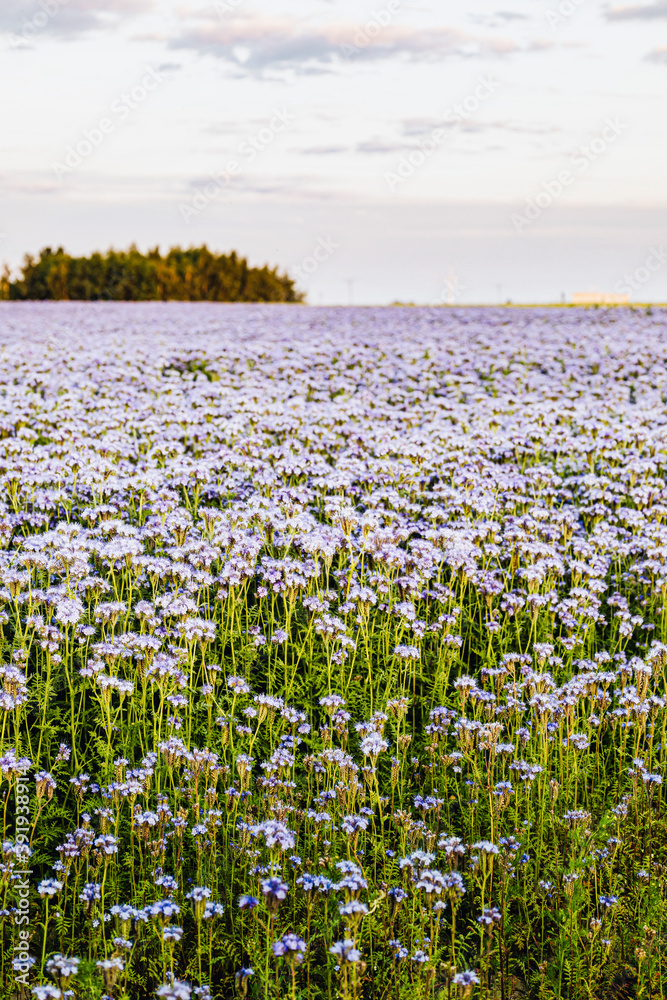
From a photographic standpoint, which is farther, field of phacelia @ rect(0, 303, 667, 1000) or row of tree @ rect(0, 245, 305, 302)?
row of tree @ rect(0, 245, 305, 302)

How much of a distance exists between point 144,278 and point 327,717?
54.0m

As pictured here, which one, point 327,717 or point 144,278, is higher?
point 144,278

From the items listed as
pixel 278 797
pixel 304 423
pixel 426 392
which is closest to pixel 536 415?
pixel 304 423

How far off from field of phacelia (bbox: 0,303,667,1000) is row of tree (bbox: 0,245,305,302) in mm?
48556

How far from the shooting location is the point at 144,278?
5603cm

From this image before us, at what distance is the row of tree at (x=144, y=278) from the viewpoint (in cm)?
5591

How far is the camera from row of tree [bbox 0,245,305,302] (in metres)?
55.9

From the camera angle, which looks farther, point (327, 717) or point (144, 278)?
point (144, 278)

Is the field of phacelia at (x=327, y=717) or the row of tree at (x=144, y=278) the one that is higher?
the row of tree at (x=144, y=278)

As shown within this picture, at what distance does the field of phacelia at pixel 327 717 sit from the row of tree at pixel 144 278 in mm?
48556

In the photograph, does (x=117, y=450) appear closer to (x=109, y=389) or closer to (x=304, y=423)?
(x=304, y=423)

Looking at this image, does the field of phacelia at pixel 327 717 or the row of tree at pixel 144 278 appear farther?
the row of tree at pixel 144 278

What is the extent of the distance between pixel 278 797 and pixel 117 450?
437cm

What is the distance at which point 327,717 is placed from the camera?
5.81 m
